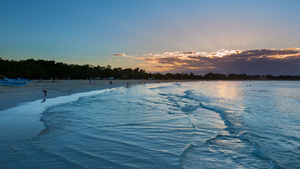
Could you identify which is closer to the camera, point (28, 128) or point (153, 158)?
point (153, 158)

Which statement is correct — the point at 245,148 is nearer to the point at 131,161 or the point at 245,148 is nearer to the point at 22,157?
the point at 131,161

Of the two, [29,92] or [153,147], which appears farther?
[29,92]

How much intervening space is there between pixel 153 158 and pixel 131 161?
2.06 feet

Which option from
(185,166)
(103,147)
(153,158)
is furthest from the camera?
(103,147)

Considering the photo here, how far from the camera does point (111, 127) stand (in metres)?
7.85

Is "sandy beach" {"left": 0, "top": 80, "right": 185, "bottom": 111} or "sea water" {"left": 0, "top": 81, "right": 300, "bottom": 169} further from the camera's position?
"sandy beach" {"left": 0, "top": 80, "right": 185, "bottom": 111}

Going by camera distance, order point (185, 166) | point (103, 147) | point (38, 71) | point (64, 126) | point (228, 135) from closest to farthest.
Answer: point (185, 166)
point (103, 147)
point (228, 135)
point (64, 126)
point (38, 71)

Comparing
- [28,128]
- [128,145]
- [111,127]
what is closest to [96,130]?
[111,127]

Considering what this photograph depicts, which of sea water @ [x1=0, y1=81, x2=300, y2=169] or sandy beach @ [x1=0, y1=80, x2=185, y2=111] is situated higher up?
sandy beach @ [x1=0, y1=80, x2=185, y2=111]

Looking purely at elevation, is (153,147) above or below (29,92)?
below

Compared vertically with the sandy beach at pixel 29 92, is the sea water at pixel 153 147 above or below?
below

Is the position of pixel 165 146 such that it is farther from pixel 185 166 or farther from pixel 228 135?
pixel 228 135

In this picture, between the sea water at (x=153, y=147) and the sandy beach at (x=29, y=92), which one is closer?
the sea water at (x=153, y=147)

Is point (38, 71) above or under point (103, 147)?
above
